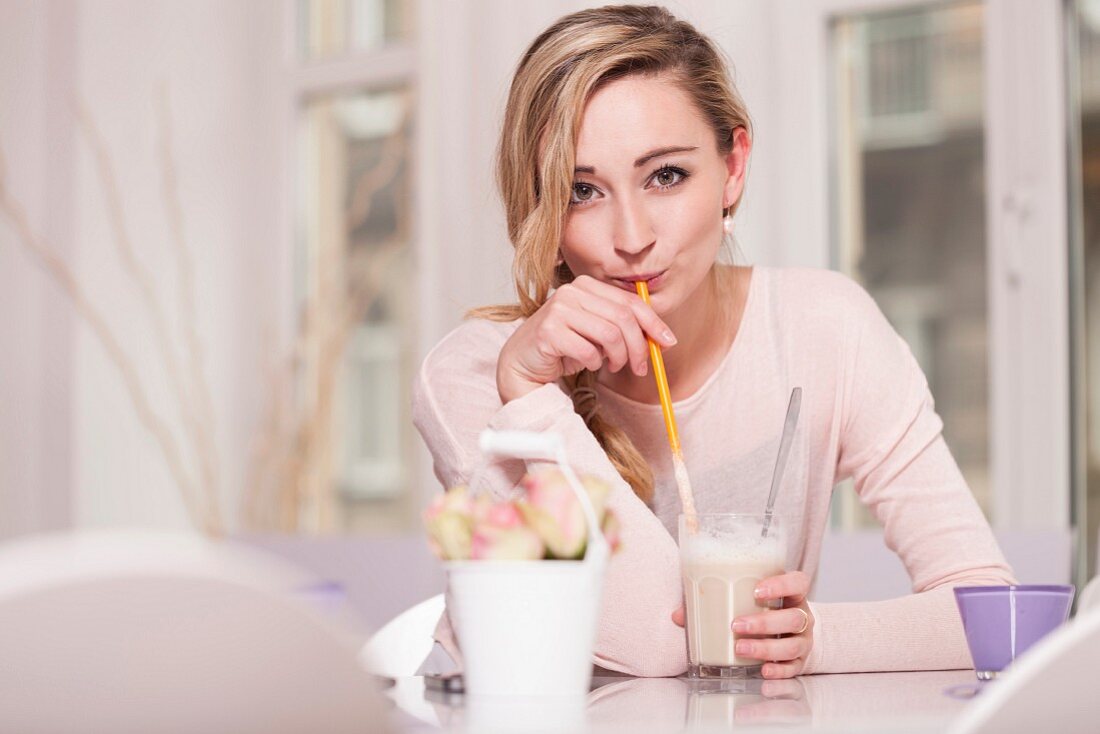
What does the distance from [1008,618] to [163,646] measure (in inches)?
27.6

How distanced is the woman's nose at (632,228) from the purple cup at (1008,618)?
645 mm

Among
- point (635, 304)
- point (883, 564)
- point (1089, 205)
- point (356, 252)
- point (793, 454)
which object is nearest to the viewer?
point (635, 304)

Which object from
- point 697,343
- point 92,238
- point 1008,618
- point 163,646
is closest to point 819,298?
point 697,343

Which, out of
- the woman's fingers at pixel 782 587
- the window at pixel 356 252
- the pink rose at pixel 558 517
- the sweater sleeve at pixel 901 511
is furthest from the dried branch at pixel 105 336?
the pink rose at pixel 558 517

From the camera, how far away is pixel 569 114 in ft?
5.01

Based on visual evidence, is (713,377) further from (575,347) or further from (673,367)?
(575,347)

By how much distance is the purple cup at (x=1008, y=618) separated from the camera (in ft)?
3.24

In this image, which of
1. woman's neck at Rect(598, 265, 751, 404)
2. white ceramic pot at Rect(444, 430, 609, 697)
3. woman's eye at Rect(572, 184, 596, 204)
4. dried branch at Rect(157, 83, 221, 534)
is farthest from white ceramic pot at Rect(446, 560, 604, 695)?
dried branch at Rect(157, 83, 221, 534)

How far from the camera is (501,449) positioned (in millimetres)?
902

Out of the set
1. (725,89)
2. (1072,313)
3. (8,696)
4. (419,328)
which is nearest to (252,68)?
(419,328)

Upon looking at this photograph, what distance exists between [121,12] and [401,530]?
1864 millimetres

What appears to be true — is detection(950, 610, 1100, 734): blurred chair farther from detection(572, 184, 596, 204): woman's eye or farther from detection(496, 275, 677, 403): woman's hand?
detection(572, 184, 596, 204): woman's eye

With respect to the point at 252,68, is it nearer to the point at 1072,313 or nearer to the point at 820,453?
the point at 1072,313

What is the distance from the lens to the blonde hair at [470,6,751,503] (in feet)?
5.05
